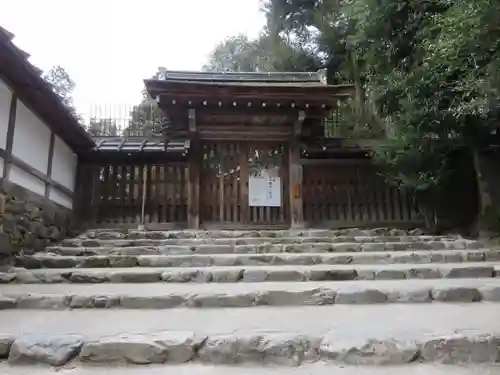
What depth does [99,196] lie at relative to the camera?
844 centimetres

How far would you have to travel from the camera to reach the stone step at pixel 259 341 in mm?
2297

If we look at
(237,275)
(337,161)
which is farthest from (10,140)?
(337,161)

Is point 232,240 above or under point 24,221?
under

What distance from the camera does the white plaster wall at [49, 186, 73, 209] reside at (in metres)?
6.80

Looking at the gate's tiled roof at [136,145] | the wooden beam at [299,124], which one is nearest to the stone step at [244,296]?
the gate's tiled roof at [136,145]

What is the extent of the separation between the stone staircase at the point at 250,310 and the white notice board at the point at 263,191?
2.53 metres

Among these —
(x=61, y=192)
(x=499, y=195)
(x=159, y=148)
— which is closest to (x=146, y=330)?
(x=61, y=192)

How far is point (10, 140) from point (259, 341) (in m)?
4.65

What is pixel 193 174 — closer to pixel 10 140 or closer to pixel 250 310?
pixel 10 140

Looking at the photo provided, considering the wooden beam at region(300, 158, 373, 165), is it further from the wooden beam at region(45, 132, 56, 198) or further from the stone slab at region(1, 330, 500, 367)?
the stone slab at region(1, 330, 500, 367)

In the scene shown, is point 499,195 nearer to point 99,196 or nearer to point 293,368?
point 293,368

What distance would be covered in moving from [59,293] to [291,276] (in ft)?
7.73

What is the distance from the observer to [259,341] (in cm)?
237

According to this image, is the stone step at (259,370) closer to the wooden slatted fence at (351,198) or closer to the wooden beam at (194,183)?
the wooden beam at (194,183)
